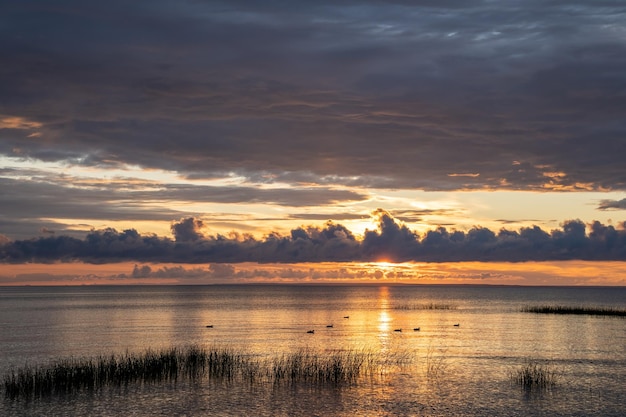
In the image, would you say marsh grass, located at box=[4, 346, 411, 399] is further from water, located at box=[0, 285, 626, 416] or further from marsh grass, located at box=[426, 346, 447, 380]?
marsh grass, located at box=[426, 346, 447, 380]

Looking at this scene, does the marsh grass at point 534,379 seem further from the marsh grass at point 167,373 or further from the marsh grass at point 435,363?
the marsh grass at point 167,373

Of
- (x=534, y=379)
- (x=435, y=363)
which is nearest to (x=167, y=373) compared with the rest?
(x=435, y=363)

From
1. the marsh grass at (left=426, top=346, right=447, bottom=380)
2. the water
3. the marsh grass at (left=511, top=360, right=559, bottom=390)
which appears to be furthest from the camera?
the marsh grass at (left=426, top=346, right=447, bottom=380)

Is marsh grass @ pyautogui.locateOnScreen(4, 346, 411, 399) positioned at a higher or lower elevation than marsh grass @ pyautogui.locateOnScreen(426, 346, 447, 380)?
higher

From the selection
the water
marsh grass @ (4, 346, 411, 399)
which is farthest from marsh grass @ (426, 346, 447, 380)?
marsh grass @ (4, 346, 411, 399)

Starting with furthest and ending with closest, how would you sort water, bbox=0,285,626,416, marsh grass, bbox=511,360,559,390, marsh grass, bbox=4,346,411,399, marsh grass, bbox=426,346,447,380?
marsh grass, bbox=426,346,447,380, marsh grass, bbox=511,360,559,390, marsh grass, bbox=4,346,411,399, water, bbox=0,285,626,416

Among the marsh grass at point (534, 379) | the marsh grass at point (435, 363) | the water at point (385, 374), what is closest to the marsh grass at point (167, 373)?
the water at point (385, 374)

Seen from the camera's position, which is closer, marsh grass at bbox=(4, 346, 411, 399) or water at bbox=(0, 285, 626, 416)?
water at bbox=(0, 285, 626, 416)

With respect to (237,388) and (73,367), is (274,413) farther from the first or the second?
(73,367)

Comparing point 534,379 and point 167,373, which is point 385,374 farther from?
point 167,373

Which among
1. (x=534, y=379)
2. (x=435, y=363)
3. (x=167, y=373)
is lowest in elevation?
(x=435, y=363)

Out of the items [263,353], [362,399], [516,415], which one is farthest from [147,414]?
[263,353]

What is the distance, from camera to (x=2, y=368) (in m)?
48.9

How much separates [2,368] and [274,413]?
85.1ft
